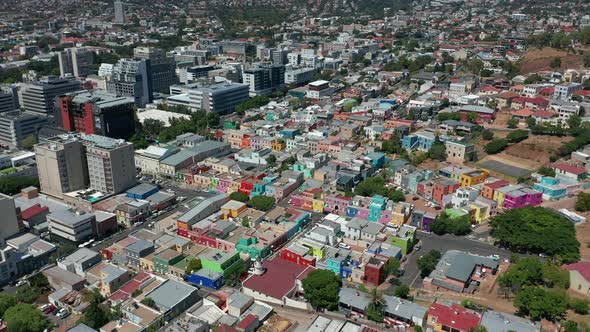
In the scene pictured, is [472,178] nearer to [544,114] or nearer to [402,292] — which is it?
[402,292]

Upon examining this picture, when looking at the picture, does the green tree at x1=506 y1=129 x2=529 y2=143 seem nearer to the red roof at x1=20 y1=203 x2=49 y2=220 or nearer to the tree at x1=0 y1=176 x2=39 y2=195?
the red roof at x1=20 y1=203 x2=49 y2=220

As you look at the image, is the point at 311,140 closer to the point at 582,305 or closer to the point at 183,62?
the point at 582,305

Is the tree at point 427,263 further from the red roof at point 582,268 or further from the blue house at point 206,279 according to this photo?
the blue house at point 206,279

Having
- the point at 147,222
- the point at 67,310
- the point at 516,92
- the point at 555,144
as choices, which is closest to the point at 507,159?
the point at 555,144

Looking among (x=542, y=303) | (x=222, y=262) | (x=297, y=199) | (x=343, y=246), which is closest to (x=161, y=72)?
A: (x=297, y=199)

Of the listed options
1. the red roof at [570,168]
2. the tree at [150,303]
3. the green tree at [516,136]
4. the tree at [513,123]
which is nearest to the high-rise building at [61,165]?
the tree at [150,303]
